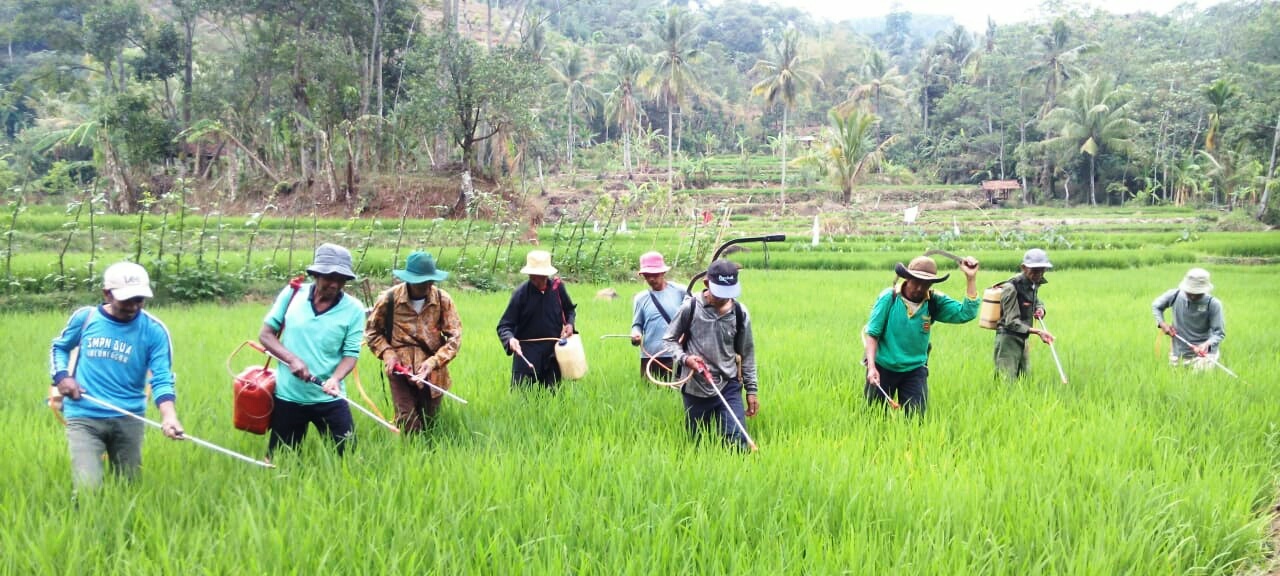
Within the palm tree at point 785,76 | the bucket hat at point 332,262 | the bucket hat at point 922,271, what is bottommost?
the bucket hat at point 922,271

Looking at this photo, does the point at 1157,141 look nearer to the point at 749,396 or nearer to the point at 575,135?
the point at 575,135

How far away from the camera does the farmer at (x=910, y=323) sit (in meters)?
4.75

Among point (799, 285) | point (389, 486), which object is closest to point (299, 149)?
point (799, 285)

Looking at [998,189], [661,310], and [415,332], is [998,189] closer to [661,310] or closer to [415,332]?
[661,310]

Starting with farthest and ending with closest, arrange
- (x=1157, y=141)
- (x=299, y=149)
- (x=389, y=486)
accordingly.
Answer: (x=1157, y=141) → (x=299, y=149) → (x=389, y=486)

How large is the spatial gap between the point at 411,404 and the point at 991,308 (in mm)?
3877

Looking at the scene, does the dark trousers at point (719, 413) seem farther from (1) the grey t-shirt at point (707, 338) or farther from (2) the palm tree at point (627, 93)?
(2) the palm tree at point (627, 93)

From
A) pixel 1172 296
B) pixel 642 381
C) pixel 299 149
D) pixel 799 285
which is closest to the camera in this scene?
pixel 642 381

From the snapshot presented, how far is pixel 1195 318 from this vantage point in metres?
6.23

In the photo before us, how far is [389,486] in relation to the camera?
11.3 ft

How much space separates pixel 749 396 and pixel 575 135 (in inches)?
1985

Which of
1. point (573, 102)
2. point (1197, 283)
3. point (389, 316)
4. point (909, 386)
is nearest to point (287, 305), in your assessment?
point (389, 316)

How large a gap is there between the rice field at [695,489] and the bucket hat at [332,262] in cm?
84

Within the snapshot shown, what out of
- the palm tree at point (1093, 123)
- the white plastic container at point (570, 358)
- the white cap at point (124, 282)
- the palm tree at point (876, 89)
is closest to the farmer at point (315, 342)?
the white cap at point (124, 282)
